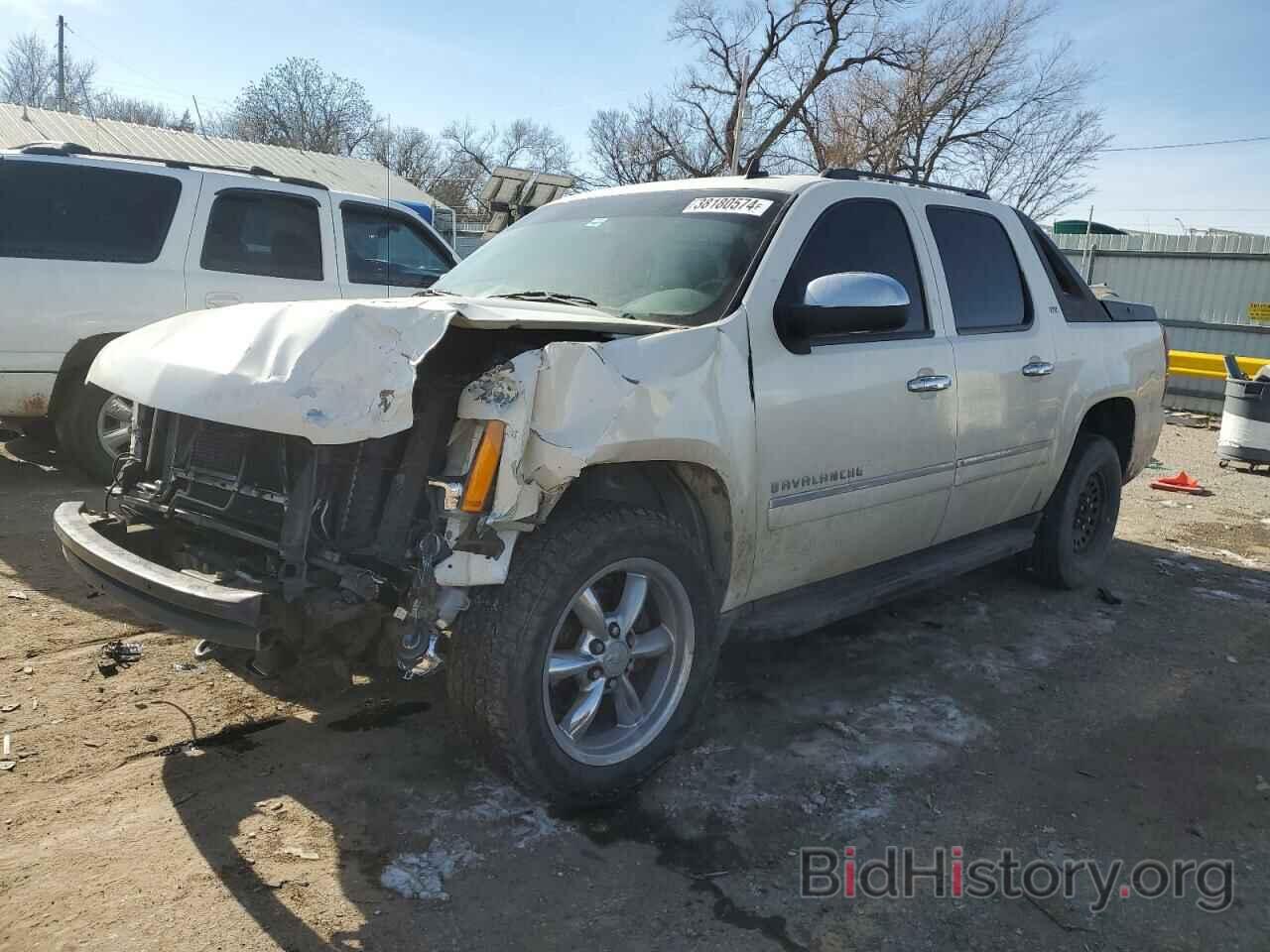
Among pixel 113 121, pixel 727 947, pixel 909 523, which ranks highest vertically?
pixel 113 121

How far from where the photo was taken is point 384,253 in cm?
767

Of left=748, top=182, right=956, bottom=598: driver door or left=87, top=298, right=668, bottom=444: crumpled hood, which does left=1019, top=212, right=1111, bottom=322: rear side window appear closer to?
left=748, top=182, right=956, bottom=598: driver door

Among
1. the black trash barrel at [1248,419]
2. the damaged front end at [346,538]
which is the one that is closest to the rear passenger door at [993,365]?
the damaged front end at [346,538]

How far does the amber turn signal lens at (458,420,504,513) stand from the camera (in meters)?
2.60

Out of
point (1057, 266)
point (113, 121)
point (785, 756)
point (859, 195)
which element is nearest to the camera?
point (785, 756)

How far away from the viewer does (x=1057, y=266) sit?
5211mm

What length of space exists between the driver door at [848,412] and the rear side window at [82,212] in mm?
4711

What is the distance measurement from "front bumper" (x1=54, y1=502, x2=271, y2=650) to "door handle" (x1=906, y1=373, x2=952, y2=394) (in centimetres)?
253

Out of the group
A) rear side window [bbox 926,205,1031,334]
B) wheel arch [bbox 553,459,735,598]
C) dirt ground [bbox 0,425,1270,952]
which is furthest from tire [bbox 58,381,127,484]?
rear side window [bbox 926,205,1031,334]

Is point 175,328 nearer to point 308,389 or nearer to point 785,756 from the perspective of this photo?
point 308,389

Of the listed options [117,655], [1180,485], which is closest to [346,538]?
[117,655]

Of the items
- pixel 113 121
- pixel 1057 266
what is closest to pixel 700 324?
pixel 1057 266

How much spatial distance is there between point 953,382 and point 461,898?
2795 mm

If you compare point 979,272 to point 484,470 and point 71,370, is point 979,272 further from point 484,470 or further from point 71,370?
point 71,370
